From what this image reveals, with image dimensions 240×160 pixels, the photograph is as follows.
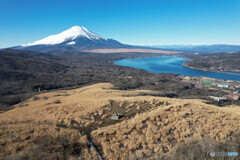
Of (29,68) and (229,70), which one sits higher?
(29,68)

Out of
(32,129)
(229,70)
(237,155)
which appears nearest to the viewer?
(237,155)

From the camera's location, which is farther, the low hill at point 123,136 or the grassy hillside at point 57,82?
the grassy hillside at point 57,82

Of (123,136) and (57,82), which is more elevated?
(123,136)

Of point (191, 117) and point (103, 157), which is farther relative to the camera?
point (191, 117)

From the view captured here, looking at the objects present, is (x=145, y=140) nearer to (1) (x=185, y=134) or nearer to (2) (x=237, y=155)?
(1) (x=185, y=134)

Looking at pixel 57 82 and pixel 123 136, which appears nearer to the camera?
pixel 123 136

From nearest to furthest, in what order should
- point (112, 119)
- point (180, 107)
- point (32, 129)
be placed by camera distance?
point (32, 129) < point (112, 119) < point (180, 107)

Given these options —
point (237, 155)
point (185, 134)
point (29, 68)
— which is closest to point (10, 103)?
point (185, 134)

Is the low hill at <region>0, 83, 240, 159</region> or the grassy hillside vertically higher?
the low hill at <region>0, 83, 240, 159</region>

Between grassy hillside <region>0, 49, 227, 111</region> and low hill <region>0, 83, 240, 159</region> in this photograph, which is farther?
grassy hillside <region>0, 49, 227, 111</region>

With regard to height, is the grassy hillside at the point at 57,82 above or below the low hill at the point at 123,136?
below
